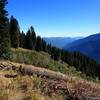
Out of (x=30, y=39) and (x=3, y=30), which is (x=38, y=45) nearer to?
(x=30, y=39)

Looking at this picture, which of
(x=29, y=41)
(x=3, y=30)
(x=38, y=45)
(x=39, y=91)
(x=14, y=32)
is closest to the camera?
(x=39, y=91)

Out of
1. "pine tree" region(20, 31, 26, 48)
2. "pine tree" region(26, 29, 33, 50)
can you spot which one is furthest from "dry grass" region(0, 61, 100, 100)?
"pine tree" region(26, 29, 33, 50)

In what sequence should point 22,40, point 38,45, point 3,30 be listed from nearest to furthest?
point 3,30 → point 22,40 → point 38,45

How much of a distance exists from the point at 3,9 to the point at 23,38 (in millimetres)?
67359

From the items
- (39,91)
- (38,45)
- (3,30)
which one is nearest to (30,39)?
(38,45)

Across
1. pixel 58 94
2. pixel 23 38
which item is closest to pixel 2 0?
pixel 58 94

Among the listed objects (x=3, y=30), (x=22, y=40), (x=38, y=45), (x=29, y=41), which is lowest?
(x=38, y=45)

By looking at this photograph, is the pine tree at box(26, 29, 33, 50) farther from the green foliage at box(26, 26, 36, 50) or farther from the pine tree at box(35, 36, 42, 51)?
the pine tree at box(35, 36, 42, 51)

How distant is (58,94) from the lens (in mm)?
8930

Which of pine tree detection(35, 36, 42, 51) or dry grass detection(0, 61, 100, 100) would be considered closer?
dry grass detection(0, 61, 100, 100)

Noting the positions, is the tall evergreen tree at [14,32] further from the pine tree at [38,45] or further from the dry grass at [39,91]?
the dry grass at [39,91]

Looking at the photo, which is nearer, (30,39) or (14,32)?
(14,32)

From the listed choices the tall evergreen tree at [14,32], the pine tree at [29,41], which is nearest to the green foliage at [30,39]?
the pine tree at [29,41]

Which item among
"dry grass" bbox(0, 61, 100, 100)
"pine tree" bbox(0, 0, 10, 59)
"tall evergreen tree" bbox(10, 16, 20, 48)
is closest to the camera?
"dry grass" bbox(0, 61, 100, 100)
